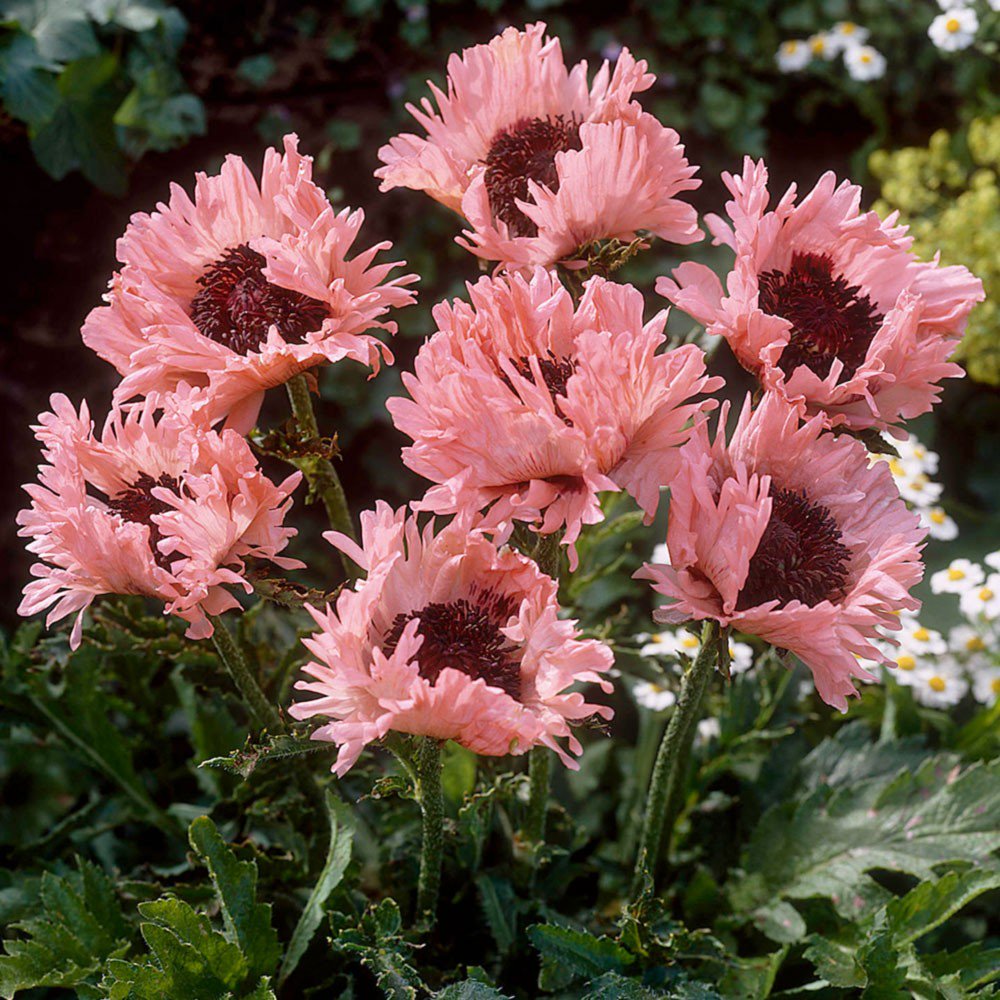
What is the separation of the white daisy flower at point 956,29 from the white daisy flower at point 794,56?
0.48m

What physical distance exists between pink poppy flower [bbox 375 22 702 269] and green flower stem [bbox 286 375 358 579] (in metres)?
0.18

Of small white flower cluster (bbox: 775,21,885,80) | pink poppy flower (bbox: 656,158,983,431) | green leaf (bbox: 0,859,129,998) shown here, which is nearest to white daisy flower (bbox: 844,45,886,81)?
small white flower cluster (bbox: 775,21,885,80)

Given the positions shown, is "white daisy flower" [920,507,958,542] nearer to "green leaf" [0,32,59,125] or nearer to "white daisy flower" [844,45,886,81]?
"white daisy flower" [844,45,886,81]

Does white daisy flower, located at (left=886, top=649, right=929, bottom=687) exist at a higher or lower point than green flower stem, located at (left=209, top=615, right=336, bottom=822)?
lower

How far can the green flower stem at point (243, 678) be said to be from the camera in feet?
3.29

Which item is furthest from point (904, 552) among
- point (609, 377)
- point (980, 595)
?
point (980, 595)

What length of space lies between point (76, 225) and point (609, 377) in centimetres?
175

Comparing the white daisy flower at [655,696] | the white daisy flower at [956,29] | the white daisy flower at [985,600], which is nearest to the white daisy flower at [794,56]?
the white daisy flower at [956,29]

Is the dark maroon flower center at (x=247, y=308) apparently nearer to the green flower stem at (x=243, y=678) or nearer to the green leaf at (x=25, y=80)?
the green flower stem at (x=243, y=678)

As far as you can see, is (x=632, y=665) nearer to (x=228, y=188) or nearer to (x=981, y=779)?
(x=981, y=779)

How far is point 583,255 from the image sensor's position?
101 cm

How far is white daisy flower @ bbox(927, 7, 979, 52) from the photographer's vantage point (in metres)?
2.16

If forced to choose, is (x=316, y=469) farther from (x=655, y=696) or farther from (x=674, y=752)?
(x=655, y=696)

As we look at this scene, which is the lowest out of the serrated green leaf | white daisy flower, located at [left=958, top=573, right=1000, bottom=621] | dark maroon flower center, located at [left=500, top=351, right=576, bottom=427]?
the serrated green leaf
